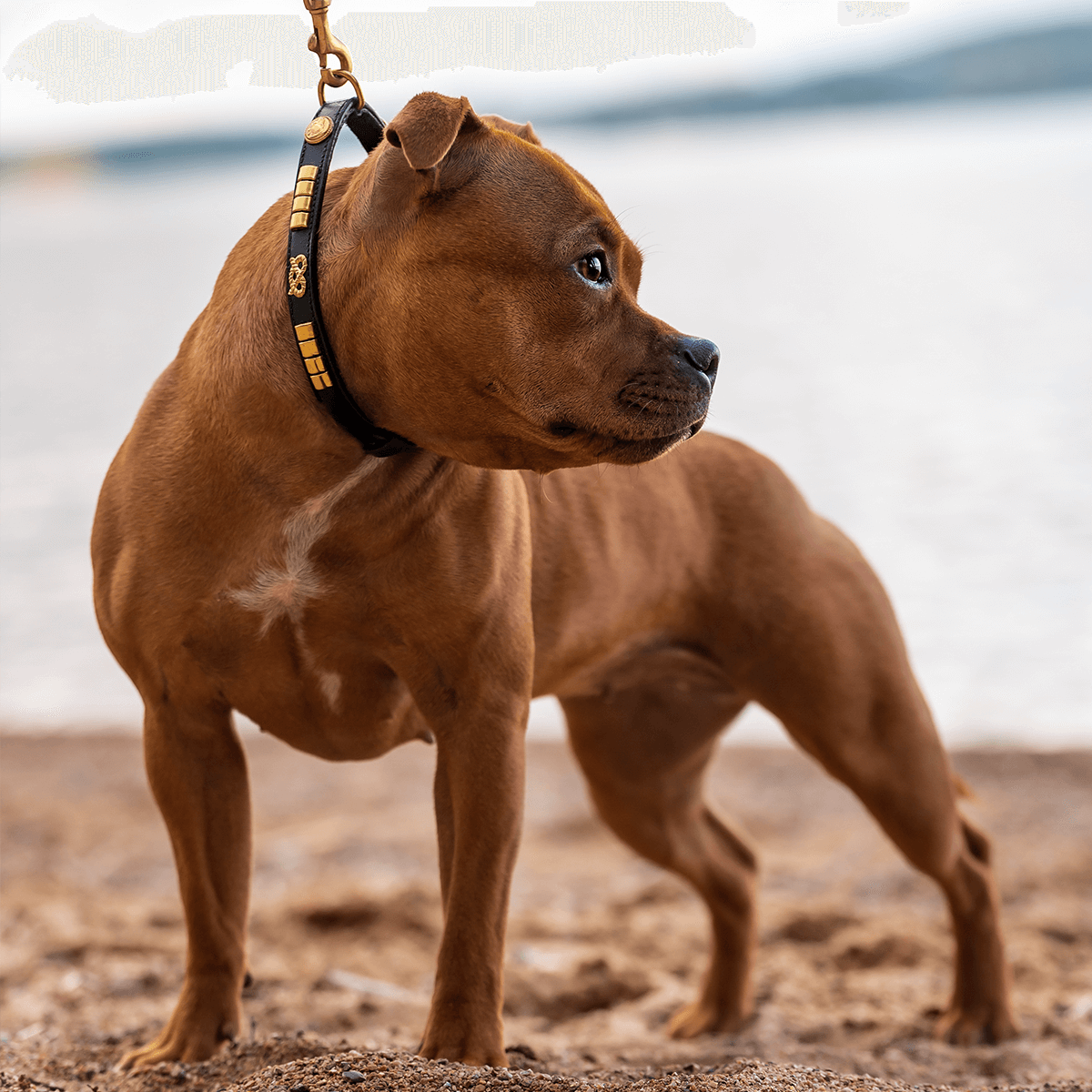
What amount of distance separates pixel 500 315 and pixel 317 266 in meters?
0.34

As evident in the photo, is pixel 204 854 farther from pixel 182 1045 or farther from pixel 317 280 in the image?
pixel 317 280

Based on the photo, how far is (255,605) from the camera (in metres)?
2.25

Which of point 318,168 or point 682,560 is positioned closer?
point 318,168

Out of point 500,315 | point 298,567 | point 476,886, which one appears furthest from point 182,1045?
point 500,315

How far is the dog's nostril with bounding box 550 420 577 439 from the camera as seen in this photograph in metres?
2.05

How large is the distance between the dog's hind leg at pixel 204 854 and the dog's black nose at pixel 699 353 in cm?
110

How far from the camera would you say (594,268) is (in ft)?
6.81

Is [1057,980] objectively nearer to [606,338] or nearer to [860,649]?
[860,649]

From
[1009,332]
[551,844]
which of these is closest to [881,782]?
[551,844]

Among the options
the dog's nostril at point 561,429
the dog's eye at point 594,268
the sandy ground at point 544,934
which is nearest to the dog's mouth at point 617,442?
the dog's nostril at point 561,429

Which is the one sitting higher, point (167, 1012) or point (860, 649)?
point (860, 649)

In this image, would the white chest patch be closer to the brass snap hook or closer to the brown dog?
the brown dog

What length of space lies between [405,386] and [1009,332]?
44.0 feet

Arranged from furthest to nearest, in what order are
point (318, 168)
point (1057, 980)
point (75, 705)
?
point (75, 705) → point (1057, 980) → point (318, 168)
